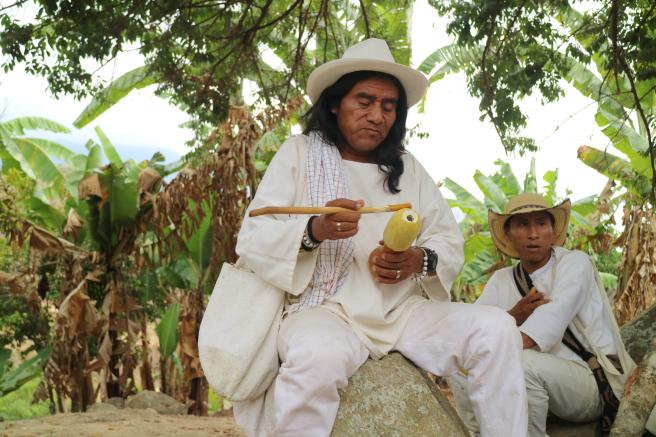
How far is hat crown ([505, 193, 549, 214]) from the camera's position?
455 cm

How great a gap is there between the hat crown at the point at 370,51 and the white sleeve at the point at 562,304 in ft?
5.53

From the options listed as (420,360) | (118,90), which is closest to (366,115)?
(420,360)

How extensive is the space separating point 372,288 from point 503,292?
1.72 m

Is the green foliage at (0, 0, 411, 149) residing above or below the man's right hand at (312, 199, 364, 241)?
above

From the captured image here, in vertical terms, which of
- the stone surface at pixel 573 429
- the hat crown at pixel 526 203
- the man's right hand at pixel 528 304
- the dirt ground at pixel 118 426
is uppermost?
the hat crown at pixel 526 203

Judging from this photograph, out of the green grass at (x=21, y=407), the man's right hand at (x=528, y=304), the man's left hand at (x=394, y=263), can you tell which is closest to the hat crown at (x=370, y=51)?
the man's left hand at (x=394, y=263)

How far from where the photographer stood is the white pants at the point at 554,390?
12.9ft

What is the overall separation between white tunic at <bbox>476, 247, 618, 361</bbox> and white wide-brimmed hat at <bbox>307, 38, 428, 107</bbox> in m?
1.43

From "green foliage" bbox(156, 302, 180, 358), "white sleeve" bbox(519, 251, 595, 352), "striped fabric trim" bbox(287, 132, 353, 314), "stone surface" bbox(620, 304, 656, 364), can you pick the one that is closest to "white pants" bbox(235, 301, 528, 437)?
"striped fabric trim" bbox(287, 132, 353, 314)

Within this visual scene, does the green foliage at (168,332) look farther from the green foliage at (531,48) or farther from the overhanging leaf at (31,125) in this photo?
the overhanging leaf at (31,125)

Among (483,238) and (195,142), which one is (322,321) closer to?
(195,142)

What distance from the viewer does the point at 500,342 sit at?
9.73ft

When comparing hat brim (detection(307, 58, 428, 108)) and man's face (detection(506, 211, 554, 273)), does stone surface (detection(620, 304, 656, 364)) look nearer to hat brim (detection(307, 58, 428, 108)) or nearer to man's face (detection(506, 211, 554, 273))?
man's face (detection(506, 211, 554, 273))

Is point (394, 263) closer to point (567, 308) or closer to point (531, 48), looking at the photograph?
point (567, 308)
